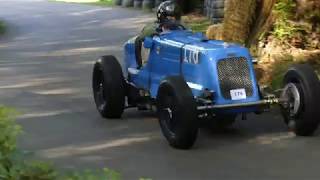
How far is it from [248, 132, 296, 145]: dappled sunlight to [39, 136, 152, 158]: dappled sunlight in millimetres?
1207

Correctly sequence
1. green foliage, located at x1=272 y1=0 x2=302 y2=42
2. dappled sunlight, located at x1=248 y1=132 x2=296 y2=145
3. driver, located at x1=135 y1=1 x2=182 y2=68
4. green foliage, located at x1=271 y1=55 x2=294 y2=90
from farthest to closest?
green foliage, located at x1=272 y1=0 x2=302 y2=42, green foliage, located at x1=271 y1=55 x2=294 y2=90, driver, located at x1=135 y1=1 x2=182 y2=68, dappled sunlight, located at x1=248 y1=132 x2=296 y2=145

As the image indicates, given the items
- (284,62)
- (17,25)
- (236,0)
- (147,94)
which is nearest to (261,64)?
(284,62)

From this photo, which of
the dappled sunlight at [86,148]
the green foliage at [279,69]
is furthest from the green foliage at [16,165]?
the green foliage at [279,69]

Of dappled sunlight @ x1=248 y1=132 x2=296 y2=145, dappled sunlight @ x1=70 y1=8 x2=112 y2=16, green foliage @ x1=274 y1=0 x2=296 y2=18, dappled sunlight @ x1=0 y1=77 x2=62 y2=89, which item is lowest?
dappled sunlight @ x1=70 y1=8 x2=112 y2=16

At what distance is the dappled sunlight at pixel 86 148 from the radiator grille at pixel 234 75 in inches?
43.1

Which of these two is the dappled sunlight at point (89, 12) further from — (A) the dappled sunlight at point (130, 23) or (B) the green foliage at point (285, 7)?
(B) the green foliage at point (285, 7)

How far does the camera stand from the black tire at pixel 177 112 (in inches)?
287

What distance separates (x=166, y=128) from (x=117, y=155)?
61 cm

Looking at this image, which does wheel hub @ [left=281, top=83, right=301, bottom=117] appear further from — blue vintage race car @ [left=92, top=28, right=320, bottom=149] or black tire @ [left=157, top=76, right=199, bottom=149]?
black tire @ [left=157, top=76, right=199, bottom=149]

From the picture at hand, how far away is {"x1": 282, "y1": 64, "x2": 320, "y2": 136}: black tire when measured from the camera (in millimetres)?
7740

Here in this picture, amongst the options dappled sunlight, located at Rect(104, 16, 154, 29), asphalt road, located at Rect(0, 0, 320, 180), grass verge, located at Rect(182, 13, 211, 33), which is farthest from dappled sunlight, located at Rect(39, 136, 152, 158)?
dappled sunlight, located at Rect(104, 16, 154, 29)

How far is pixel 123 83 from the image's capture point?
30.1ft

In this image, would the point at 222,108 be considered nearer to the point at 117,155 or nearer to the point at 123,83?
the point at 117,155

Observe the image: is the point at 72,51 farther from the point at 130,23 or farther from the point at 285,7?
the point at 285,7
